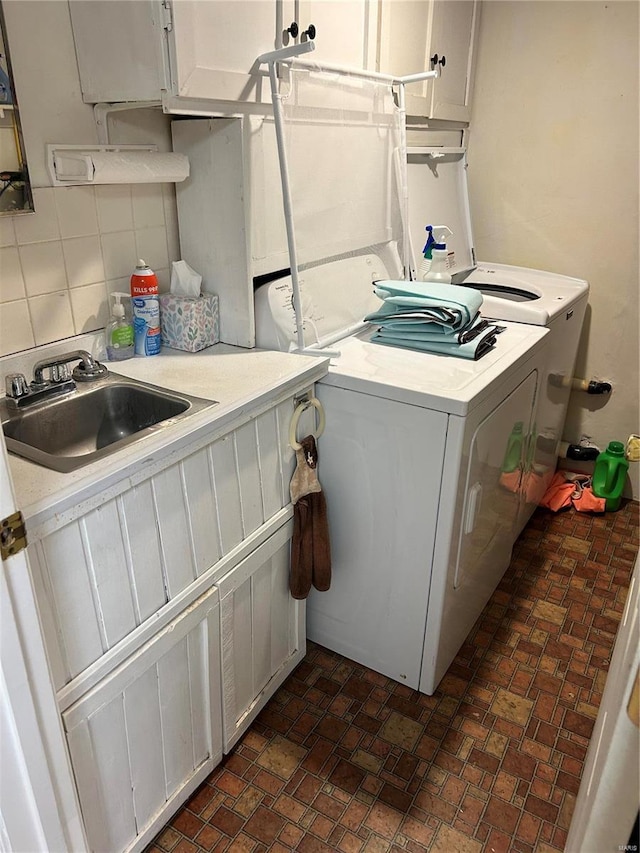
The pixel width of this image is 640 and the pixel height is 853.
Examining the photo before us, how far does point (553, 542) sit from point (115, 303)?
6.46 feet

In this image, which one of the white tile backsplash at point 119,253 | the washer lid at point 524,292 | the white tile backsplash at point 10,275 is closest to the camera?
the white tile backsplash at point 10,275

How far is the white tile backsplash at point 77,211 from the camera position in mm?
1510

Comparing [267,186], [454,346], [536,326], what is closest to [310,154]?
[267,186]

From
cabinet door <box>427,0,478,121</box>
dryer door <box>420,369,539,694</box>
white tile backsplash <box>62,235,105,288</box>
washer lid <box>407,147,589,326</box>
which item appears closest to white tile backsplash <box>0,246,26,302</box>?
white tile backsplash <box>62,235,105,288</box>

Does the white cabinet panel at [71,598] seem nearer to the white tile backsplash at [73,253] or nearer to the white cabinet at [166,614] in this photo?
the white cabinet at [166,614]

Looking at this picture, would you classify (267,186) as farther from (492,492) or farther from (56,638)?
(56,638)

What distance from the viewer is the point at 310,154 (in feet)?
5.66

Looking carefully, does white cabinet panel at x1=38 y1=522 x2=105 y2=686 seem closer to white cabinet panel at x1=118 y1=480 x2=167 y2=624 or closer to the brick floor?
white cabinet panel at x1=118 y1=480 x2=167 y2=624

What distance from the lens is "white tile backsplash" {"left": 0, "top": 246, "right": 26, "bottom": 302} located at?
4.62 feet

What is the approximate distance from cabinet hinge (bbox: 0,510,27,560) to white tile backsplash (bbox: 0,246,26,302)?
2.46 ft

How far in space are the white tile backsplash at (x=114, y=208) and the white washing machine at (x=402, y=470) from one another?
0.41m

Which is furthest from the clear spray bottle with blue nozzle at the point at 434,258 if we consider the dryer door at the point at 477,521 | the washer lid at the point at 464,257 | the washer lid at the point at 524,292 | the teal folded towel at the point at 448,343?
the dryer door at the point at 477,521

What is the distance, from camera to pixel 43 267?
1495 millimetres

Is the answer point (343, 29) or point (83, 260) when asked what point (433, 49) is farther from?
point (83, 260)
